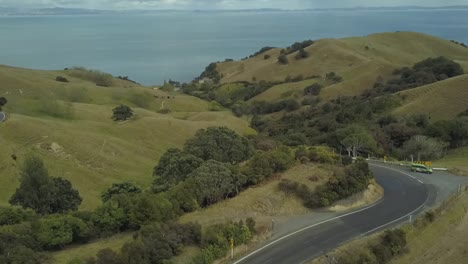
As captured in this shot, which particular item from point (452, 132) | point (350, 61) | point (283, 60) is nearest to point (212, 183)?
point (452, 132)

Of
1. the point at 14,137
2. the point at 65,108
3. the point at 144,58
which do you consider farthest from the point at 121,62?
the point at 14,137

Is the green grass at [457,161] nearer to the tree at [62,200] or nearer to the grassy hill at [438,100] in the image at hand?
the grassy hill at [438,100]

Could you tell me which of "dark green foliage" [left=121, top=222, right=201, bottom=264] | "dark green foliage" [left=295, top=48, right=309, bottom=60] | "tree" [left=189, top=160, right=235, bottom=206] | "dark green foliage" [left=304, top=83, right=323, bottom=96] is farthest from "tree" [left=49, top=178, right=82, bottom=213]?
"dark green foliage" [left=295, top=48, right=309, bottom=60]

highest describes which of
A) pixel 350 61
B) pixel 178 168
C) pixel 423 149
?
pixel 350 61

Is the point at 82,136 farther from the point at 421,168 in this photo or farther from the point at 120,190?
the point at 421,168

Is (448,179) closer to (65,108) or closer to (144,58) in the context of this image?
(65,108)

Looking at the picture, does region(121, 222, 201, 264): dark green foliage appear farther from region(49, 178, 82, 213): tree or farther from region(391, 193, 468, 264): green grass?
region(391, 193, 468, 264): green grass
